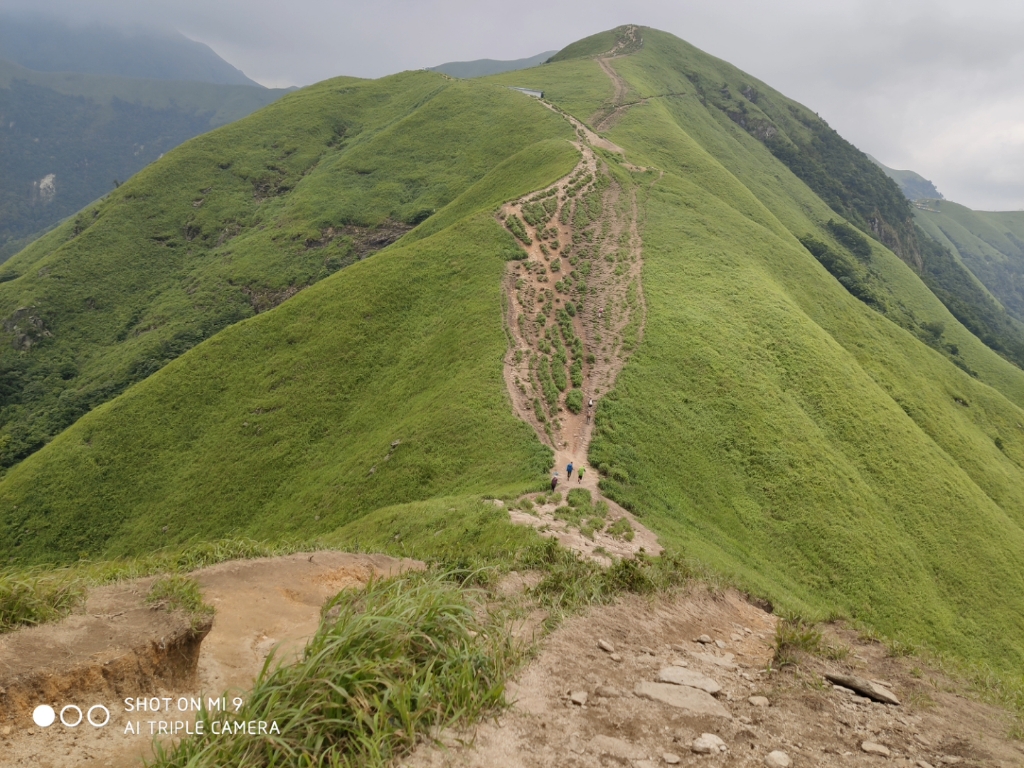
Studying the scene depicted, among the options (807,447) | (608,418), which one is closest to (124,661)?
(608,418)

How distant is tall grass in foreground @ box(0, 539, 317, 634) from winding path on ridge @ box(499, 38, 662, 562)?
1002 cm

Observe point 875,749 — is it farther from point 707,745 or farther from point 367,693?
point 367,693

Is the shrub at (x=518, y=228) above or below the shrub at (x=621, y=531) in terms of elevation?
above

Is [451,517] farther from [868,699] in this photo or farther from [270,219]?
[270,219]

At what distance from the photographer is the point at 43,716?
6.12 m

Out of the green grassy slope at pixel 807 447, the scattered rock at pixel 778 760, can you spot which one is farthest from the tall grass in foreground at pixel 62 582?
the green grassy slope at pixel 807 447

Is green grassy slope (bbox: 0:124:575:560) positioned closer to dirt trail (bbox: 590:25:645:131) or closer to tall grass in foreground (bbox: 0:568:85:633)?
tall grass in foreground (bbox: 0:568:85:633)

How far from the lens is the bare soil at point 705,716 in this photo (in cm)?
612

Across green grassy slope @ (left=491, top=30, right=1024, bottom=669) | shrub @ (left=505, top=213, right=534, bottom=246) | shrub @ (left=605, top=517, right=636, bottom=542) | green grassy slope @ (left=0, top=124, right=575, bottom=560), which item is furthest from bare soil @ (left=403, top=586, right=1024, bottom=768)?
shrub @ (left=505, top=213, right=534, bottom=246)

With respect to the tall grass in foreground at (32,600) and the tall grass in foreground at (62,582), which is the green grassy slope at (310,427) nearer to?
the tall grass in foreground at (62,582)

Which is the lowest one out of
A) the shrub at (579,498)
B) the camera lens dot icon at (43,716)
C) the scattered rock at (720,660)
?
the shrub at (579,498)

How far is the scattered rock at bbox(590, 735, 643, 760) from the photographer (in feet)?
20.2

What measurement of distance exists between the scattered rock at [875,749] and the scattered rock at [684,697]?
5.41 ft

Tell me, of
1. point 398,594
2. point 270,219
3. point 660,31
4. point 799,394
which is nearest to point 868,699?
point 398,594
